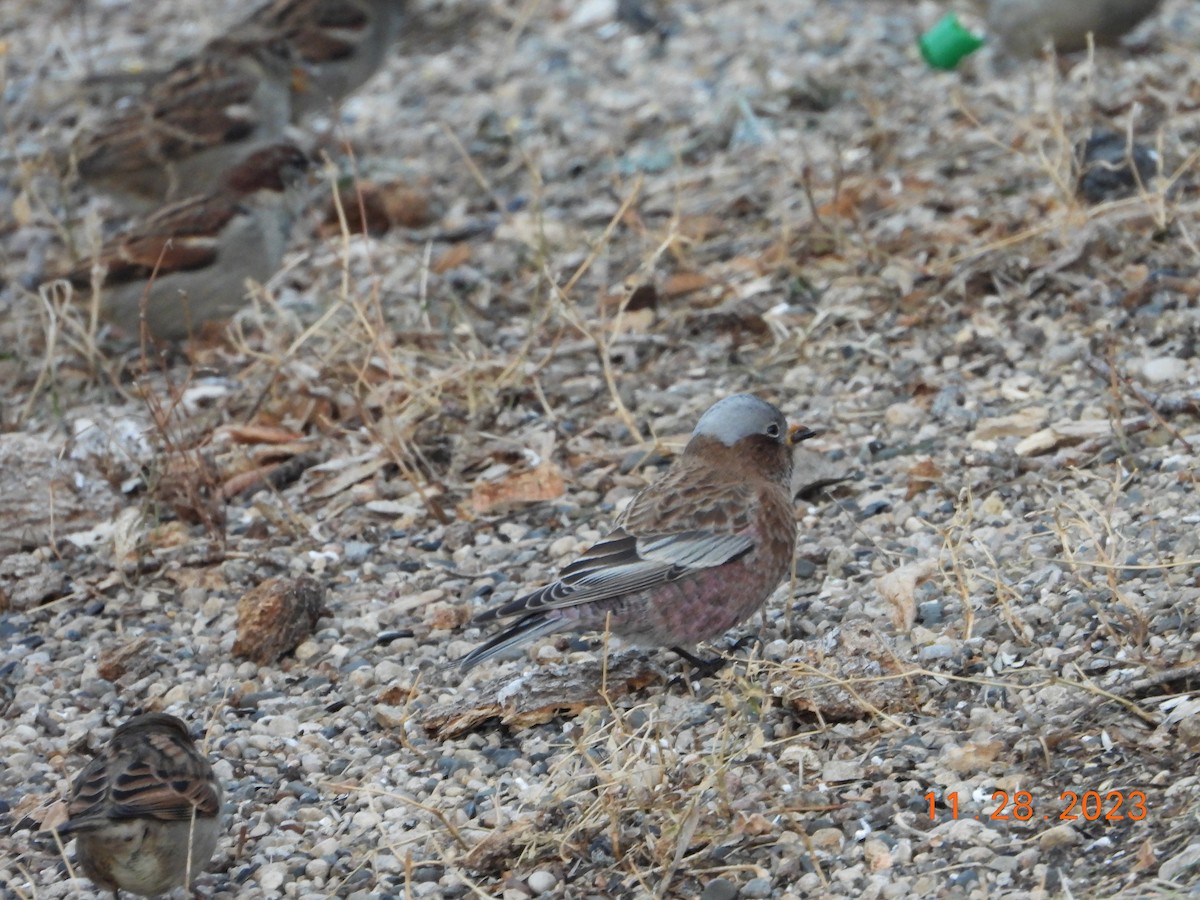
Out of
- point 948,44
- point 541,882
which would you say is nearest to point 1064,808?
point 541,882

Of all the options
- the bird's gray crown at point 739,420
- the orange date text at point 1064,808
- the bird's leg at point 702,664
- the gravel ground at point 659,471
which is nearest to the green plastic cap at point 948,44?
the gravel ground at point 659,471

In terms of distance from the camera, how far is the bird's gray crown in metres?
4.75

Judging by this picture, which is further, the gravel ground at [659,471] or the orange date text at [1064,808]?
the gravel ground at [659,471]

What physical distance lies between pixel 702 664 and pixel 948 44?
510 cm

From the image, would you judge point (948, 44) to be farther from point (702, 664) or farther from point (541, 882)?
point (541, 882)

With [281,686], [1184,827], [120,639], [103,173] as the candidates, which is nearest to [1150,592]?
[1184,827]

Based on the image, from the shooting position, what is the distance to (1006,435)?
5426 mm

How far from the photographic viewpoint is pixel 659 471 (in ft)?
18.8

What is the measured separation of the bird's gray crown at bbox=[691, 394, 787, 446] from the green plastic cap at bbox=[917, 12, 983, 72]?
445cm

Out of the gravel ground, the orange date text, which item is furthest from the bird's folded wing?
the orange date text

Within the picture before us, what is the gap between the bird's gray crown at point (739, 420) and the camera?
475 centimetres

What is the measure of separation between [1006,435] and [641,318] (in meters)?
1.89

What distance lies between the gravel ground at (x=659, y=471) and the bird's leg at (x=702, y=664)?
74 millimetres

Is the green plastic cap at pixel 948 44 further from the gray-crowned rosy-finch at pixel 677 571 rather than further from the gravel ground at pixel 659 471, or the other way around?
the gray-crowned rosy-finch at pixel 677 571
